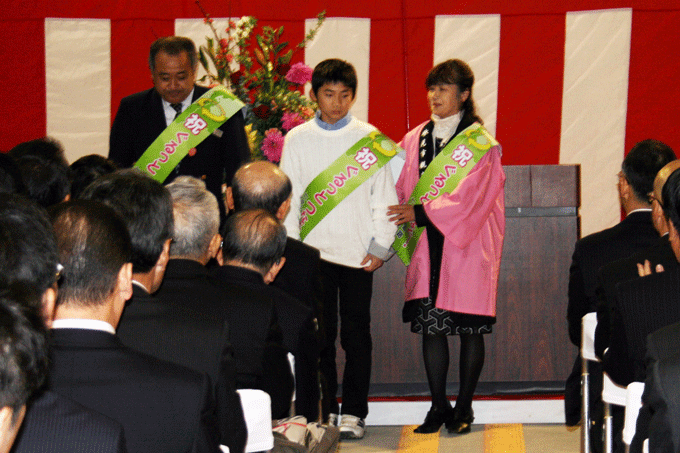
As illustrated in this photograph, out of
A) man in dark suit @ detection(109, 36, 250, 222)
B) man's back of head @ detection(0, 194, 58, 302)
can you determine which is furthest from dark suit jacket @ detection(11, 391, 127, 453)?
man in dark suit @ detection(109, 36, 250, 222)

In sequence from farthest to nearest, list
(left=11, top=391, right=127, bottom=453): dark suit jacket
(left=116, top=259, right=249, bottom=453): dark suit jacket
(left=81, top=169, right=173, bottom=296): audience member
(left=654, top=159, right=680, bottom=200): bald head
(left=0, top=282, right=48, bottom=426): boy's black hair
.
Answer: (left=654, top=159, right=680, bottom=200): bald head
(left=81, top=169, right=173, bottom=296): audience member
(left=116, top=259, right=249, bottom=453): dark suit jacket
(left=11, top=391, right=127, bottom=453): dark suit jacket
(left=0, top=282, right=48, bottom=426): boy's black hair

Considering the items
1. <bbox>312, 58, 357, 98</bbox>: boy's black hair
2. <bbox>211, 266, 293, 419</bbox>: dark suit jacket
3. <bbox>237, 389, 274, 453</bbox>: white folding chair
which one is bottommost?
<bbox>237, 389, 274, 453</bbox>: white folding chair

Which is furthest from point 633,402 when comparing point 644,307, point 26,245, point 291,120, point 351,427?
point 291,120

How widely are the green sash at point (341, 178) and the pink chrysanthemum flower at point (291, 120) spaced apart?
25 centimetres

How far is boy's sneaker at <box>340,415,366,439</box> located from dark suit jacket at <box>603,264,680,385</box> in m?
1.52

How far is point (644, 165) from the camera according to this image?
254cm

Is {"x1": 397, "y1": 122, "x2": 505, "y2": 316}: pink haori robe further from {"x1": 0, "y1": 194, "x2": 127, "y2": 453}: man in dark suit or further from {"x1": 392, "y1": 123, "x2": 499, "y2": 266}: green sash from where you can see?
{"x1": 0, "y1": 194, "x2": 127, "y2": 453}: man in dark suit

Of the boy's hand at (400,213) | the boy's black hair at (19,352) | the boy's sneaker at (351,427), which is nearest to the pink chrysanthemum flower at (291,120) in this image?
the boy's hand at (400,213)

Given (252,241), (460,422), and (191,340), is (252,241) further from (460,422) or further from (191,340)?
(460,422)

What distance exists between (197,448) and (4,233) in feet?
1.39

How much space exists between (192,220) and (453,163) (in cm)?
163

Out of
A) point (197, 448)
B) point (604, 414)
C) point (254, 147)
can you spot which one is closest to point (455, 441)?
point (604, 414)

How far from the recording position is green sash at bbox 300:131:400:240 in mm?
3240

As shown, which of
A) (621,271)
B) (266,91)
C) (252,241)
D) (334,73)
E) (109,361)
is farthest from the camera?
(266,91)
